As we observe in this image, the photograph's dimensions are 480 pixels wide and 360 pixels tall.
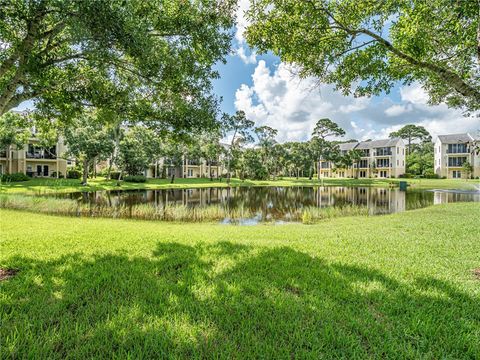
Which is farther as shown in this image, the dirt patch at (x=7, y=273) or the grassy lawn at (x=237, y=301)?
the dirt patch at (x=7, y=273)

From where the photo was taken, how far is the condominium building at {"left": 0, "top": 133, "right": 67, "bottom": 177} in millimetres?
35656

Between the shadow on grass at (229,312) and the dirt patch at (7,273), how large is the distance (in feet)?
0.54

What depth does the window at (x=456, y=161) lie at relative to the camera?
2060 inches

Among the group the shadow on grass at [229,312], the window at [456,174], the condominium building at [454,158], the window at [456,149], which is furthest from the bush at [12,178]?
the window at [456,174]

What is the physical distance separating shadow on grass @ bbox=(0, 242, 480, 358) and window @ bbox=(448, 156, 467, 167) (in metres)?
65.6

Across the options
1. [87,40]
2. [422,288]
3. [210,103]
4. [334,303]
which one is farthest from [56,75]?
[422,288]

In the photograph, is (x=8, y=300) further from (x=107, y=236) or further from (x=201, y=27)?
(x=201, y=27)

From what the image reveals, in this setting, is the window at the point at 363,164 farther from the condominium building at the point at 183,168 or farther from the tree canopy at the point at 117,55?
the tree canopy at the point at 117,55

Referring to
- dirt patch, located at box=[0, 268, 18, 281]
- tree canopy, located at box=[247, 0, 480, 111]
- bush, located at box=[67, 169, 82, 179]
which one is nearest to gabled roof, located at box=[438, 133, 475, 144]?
tree canopy, located at box=[247, 0, 480, 111]

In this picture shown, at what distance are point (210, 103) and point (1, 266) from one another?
5659 millimetres

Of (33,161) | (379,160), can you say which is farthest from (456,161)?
(33,161)

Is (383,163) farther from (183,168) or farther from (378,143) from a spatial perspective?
(183,168)

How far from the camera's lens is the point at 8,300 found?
3.18m

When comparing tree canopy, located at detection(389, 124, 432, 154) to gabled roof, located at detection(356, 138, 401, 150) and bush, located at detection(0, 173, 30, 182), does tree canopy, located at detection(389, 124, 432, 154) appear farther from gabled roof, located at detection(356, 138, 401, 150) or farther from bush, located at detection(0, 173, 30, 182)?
bush, located at detection(0, 173, 30, 182)
